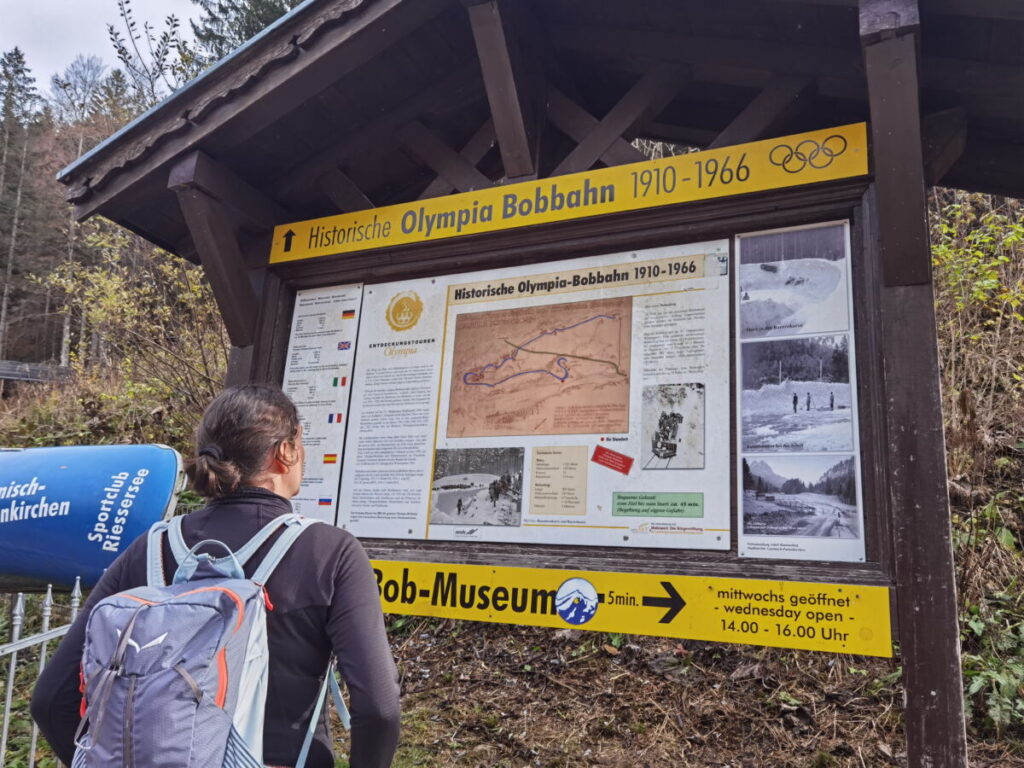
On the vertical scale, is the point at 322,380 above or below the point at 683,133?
below

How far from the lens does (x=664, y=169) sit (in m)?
3.26

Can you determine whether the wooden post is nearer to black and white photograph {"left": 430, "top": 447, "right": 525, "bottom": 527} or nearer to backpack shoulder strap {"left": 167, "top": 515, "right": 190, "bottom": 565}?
black and white photograph {"left": 430, "top": 447, "right": 525, "bottom": 527}

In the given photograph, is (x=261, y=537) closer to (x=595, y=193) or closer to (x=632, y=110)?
(x=595, y=193)

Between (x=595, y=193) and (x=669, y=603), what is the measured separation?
5.78 ft

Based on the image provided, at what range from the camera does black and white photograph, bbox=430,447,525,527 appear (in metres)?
3.26

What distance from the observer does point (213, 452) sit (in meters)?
1.74

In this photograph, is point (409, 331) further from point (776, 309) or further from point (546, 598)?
point (776, 309)

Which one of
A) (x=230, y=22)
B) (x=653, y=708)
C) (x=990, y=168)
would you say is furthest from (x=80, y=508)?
(x=230, y=22)

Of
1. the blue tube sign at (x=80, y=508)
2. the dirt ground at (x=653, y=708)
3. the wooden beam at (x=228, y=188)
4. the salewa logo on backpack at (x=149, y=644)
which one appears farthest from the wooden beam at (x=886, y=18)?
the dirt ground at (x=653, y=708)

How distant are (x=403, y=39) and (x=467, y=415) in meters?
1.80

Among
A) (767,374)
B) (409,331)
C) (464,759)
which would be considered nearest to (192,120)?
(409,331)

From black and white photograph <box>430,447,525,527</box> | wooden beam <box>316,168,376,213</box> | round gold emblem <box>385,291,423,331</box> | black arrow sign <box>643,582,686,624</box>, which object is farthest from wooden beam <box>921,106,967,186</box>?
wooden beam <box>316,168,376,213</box>

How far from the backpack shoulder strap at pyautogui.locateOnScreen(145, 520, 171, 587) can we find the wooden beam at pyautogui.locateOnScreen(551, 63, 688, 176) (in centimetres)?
248

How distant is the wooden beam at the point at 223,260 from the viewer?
3762 millimetres
